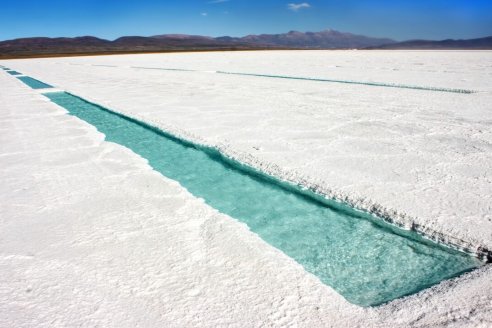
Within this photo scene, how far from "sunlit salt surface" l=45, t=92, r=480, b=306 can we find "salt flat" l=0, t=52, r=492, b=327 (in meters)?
0.08

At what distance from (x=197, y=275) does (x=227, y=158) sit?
1397mm

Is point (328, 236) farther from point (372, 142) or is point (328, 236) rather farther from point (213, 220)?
point (372, 142)

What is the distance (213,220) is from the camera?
1.59m

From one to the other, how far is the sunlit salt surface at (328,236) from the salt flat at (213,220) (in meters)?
0.08

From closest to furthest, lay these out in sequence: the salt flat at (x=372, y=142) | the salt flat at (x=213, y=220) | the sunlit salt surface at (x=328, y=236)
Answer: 1. the salt flat at (x=213, y=220)
2. the sunlit salt surface at (x=328, y=236)
3. the salt flat at (x=372, y=142)

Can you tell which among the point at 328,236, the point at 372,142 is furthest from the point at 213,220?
the point at 372,142

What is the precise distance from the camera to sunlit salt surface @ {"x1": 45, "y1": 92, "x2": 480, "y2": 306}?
123 cm

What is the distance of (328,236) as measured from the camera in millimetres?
1526

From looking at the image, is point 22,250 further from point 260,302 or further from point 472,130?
point 472,130

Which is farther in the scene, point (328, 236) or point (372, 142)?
point (372, 142)

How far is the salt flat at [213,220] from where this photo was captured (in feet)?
3.39

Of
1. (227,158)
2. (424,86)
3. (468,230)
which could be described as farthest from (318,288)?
(424,86)

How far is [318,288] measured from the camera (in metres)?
1.12

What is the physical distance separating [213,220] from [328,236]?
0.48 meters
